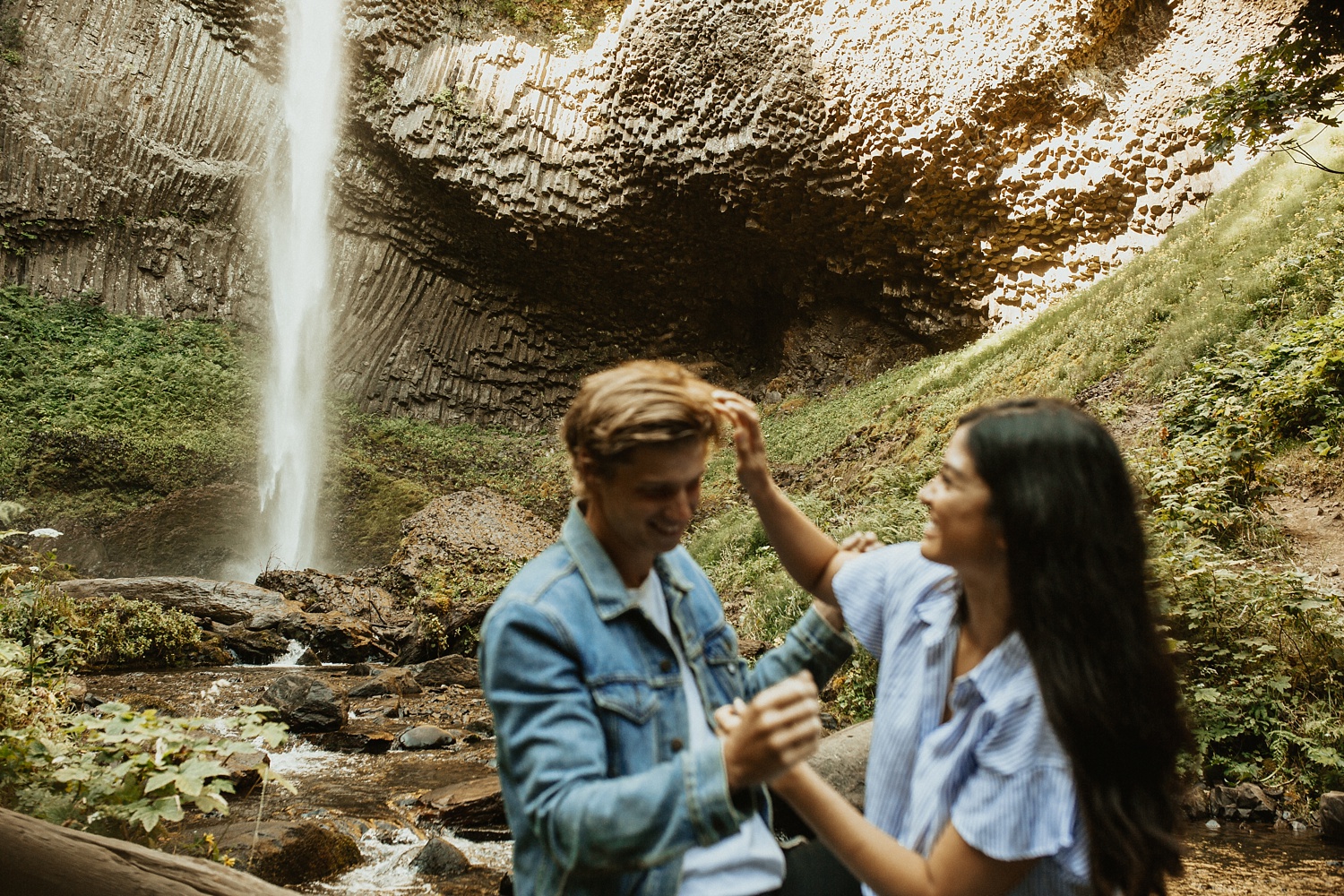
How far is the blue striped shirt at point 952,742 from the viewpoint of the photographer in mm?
1384

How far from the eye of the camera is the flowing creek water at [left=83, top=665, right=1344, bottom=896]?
3359mm

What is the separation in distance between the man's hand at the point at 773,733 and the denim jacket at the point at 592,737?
4 centimetres

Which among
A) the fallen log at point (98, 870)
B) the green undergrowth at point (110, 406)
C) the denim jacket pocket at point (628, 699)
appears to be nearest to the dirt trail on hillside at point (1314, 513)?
the denim jacket pocket at point (628, 699)

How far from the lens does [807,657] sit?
1861mm

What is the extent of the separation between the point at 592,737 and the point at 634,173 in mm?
17016

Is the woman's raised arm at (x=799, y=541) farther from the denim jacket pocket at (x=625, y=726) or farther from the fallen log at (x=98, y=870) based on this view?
the fallen log at (x=98, y=870)

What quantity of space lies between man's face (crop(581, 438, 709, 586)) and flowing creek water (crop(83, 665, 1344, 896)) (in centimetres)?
236

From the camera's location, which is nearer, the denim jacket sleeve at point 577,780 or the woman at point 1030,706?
the denim jacket sleeve at point 577,780

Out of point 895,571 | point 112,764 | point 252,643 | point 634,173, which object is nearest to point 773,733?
point 895,571

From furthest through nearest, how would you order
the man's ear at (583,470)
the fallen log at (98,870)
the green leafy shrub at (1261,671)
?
the green leafy shrub at (1261,671), the fallen log at (98,870), the man's ear at (583,470)

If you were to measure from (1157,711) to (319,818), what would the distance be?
4204 mm

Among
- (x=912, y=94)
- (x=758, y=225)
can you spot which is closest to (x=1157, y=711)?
(x=912, y=94)

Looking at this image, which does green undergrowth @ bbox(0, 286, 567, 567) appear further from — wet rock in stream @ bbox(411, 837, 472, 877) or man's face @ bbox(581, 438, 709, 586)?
man's face @ bbox(581, 438, 709, 586)

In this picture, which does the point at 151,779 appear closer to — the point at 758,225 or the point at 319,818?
the point at 319,818
